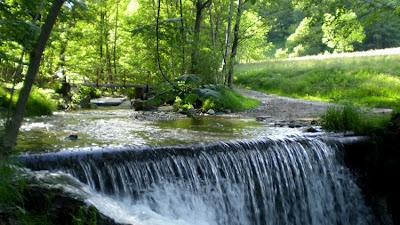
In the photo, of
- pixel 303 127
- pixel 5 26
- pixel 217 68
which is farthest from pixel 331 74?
pixel 5 26

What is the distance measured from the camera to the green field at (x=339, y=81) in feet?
64.8

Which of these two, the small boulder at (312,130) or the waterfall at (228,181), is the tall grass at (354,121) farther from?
the waterfall at (228,181)

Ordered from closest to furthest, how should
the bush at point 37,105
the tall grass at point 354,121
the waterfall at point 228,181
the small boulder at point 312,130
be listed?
the waterfall at point 228,181, the tall grass at point 354,121, the small boulder at point 312,130, the bush at point 37,105

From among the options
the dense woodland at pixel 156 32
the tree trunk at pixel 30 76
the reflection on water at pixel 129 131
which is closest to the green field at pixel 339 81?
the dense woodland at pixel 156 32

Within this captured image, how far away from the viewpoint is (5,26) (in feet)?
17.9

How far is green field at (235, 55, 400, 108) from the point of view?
19.8m

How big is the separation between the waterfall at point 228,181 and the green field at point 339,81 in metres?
8.84

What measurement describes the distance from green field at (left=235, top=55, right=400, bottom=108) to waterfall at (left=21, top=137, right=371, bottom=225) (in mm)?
8840

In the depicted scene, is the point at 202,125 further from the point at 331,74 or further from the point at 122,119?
the point at 331,74

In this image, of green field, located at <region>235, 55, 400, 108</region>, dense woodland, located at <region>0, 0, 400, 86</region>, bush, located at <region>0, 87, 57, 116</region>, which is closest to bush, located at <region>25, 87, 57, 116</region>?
bush, located at <region>0, 87, 57, 116</region>

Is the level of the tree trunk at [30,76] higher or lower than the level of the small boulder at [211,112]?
higher

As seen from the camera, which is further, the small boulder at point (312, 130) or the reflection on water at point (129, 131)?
the small boulder at point (312, 130)

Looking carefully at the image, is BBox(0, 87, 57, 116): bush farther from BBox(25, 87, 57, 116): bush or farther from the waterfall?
the waterfall

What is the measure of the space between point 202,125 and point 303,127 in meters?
2.40
